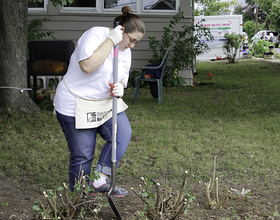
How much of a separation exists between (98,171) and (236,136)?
2838 mm

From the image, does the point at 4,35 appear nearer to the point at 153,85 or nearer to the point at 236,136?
the point at 153,85

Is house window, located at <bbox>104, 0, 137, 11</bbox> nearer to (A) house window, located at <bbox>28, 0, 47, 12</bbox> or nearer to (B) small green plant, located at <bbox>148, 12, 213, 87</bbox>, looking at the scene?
(B) small green plant, located at <bbox>148, 12, 213, 87</bbox>

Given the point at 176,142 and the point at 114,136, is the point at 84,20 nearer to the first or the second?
the point at 176,142

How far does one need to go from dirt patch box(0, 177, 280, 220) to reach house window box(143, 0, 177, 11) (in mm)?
7215

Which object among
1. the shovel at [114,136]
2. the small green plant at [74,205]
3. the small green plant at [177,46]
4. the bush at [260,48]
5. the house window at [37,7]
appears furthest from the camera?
the bush at [260,48]

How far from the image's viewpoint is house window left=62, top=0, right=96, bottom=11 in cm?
970

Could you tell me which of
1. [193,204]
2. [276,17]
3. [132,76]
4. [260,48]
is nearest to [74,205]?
[193,204]

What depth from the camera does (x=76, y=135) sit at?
8.59 ft

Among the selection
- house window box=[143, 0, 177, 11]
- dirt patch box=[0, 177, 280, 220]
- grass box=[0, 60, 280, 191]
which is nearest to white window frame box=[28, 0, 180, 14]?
house window box=[143, 0, 177, 11]

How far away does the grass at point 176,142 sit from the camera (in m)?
3.83

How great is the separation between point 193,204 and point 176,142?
1.84m

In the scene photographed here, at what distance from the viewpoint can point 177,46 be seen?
31.7 feet

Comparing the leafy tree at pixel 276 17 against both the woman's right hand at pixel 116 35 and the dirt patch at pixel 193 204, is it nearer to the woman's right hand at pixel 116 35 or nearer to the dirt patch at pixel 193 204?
the dirt patch at pixel 193 204

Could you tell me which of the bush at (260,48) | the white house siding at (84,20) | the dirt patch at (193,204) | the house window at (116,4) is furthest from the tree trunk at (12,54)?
the bush at (260,48)
